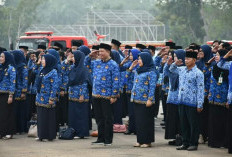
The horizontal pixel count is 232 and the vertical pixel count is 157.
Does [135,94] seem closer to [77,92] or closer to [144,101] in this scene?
[144,101]

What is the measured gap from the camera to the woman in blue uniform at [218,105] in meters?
12.8

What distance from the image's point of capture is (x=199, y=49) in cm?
1412

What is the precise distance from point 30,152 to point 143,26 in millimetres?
39342

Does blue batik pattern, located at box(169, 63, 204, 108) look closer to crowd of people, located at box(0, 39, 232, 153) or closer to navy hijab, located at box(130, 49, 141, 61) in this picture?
crowd of people, located at box(0, 39, 232, 153)

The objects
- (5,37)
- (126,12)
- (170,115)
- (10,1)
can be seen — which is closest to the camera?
(170,115)

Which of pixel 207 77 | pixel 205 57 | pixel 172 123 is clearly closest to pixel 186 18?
pixel 205 57

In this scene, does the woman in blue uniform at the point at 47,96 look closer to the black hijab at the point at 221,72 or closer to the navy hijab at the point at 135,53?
the navy hijab at the point at 135,53

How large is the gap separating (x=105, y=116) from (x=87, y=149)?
2.77 feet

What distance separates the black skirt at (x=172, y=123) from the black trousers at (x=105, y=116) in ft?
3.90

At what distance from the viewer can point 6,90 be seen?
47.4 feet

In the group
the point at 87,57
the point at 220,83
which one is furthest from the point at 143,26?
the point at 220,83

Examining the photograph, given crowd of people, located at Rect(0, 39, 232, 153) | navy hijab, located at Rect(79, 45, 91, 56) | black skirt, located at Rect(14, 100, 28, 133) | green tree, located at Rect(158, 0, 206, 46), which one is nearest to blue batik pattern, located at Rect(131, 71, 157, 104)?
crowd of people, located at Rect(0, 39, 232, 153)

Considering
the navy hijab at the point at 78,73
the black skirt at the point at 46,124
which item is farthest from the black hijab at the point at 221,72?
the black skirt at the point at 46,124

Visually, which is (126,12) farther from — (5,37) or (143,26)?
(5,37)
